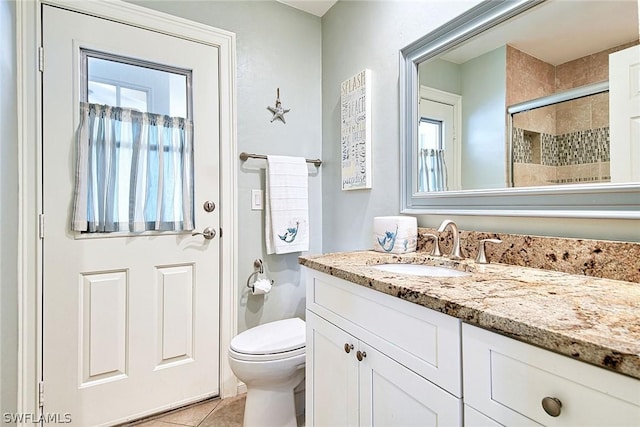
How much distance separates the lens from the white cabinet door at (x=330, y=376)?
3.23 ft

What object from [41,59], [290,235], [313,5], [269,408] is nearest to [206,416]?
[269,408]

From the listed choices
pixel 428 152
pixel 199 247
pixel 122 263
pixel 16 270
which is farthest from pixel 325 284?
pixel 16 270

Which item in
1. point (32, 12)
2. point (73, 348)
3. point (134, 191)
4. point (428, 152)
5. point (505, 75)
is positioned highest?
point (32, 12)

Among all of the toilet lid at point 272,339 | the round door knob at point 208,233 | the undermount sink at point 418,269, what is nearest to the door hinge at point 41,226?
the round door knob at point 208,233

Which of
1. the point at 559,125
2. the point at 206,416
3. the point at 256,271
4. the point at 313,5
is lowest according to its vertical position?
the point at 206,416

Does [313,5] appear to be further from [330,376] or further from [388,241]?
[330,376]

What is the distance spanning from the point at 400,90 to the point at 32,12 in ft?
5.52

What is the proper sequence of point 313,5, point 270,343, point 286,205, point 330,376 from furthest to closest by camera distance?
point 313,5
point 286,205
point 270,343
point 330,376

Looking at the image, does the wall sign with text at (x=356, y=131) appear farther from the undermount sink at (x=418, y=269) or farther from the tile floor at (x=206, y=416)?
the tile floor at (x=206, y=416)

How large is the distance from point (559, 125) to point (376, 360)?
908 mm

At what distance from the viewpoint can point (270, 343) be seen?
1.46m

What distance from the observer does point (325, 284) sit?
3.72 feet

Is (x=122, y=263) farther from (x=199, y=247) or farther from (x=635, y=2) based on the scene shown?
(x=635, y=2)

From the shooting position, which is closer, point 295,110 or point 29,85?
point 29,85
